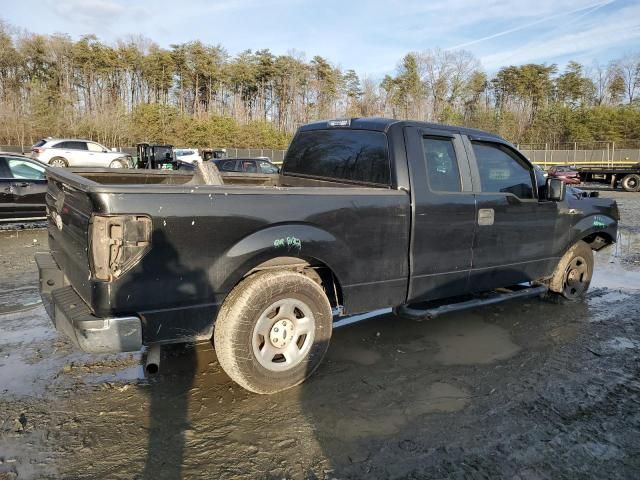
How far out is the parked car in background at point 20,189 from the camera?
10008 millimetres

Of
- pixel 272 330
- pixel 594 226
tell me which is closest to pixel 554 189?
pixel 594 226

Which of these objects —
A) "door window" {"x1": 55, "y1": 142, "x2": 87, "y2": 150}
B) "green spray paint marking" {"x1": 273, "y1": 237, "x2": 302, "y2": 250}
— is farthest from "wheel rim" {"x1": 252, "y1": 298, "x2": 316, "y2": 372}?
"door window" {"x1": 55, "y1": 142, "x2": 87, "y2": 150}

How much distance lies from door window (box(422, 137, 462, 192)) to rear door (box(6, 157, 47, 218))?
8840 mm

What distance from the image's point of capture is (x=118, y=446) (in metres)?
2.95

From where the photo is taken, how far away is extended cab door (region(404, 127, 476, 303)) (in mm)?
4191

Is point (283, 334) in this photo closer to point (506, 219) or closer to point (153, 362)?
point (153, 362)

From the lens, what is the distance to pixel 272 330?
3568 mm

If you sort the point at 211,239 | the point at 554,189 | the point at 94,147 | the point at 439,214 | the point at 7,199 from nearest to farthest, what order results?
the point at 211,239
the point at 439,214
the point at 554,189
the point at 7,199
the point at 94,147

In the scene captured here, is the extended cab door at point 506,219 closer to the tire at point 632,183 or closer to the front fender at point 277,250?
the front fender at point 277,250

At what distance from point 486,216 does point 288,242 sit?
7.03 ft

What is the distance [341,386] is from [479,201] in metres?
2.09

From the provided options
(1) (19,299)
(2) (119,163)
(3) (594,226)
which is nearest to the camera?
(1) (19,299)

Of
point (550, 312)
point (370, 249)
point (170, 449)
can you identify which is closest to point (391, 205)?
point (370, 249)

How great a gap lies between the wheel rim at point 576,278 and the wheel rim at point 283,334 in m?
3.68
